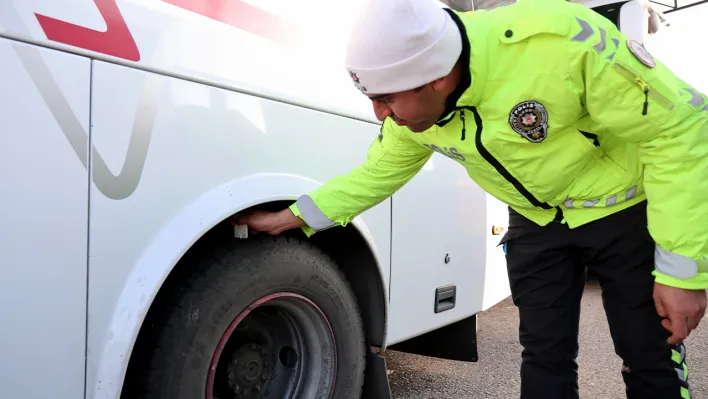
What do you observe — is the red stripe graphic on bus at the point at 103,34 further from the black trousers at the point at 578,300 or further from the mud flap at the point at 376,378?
the mud flap at the point at 376,378

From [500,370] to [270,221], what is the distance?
216 cm

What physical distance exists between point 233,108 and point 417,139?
1.86 ft

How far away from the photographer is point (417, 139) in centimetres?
164

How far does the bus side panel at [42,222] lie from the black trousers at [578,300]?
1310 millimetres

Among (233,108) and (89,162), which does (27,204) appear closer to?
(89,162)

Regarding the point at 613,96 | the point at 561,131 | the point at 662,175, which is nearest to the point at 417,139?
the point at 561,131

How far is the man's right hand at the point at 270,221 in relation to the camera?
1.67 metres

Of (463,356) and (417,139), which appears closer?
(417,139)

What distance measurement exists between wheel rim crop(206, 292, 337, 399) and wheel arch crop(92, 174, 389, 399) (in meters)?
0.29

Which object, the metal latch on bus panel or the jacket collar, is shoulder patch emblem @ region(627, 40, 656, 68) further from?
the metal latch on bus panel

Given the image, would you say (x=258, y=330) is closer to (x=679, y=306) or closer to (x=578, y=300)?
(x=578, y=300)

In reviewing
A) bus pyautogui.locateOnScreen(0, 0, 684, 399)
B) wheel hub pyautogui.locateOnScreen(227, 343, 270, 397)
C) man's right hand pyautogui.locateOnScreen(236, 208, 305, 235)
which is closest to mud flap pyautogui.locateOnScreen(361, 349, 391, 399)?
bus pyautogui.locateOnScreen(0, 0, 684, 399)

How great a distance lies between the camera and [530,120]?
1378 mm

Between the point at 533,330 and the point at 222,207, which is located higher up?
the point at 222,207
